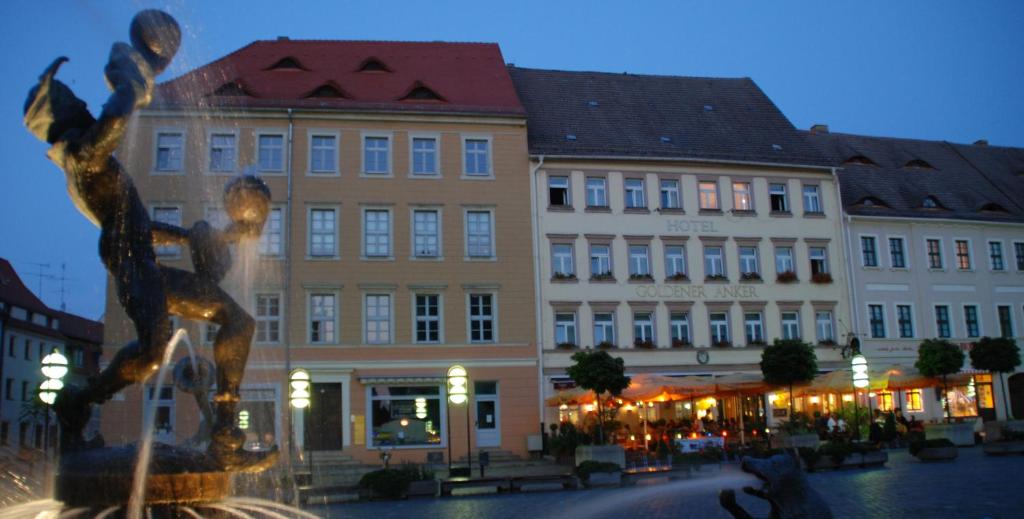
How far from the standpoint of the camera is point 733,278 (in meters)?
37.2

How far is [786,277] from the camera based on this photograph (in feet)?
123

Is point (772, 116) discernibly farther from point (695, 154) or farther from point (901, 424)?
point (901, 424)

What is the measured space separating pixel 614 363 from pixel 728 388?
17.4 ft

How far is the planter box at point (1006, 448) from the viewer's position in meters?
23.8

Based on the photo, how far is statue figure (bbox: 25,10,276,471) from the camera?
5.95 meters

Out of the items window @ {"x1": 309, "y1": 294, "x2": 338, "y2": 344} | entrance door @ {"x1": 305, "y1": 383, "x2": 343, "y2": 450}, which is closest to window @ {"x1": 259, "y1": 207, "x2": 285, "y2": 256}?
window @ {"x1": 309, "y1": 294, "x2": 338, "y2": 344}

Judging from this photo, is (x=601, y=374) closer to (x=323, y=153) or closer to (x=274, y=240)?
(x=274, y=240)

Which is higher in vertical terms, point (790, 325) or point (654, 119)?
point (654, 119)

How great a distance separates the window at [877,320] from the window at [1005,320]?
5901 millimetres

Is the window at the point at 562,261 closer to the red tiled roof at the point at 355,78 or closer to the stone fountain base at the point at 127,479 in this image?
the red tiled roof at the point at 355,78

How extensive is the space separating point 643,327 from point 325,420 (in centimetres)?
1212

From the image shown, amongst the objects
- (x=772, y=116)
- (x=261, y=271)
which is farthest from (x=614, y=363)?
(x=772, y=116)

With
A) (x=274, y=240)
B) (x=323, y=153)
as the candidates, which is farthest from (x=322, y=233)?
(x=323, y=153)

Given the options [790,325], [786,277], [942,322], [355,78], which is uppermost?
[355,78]
